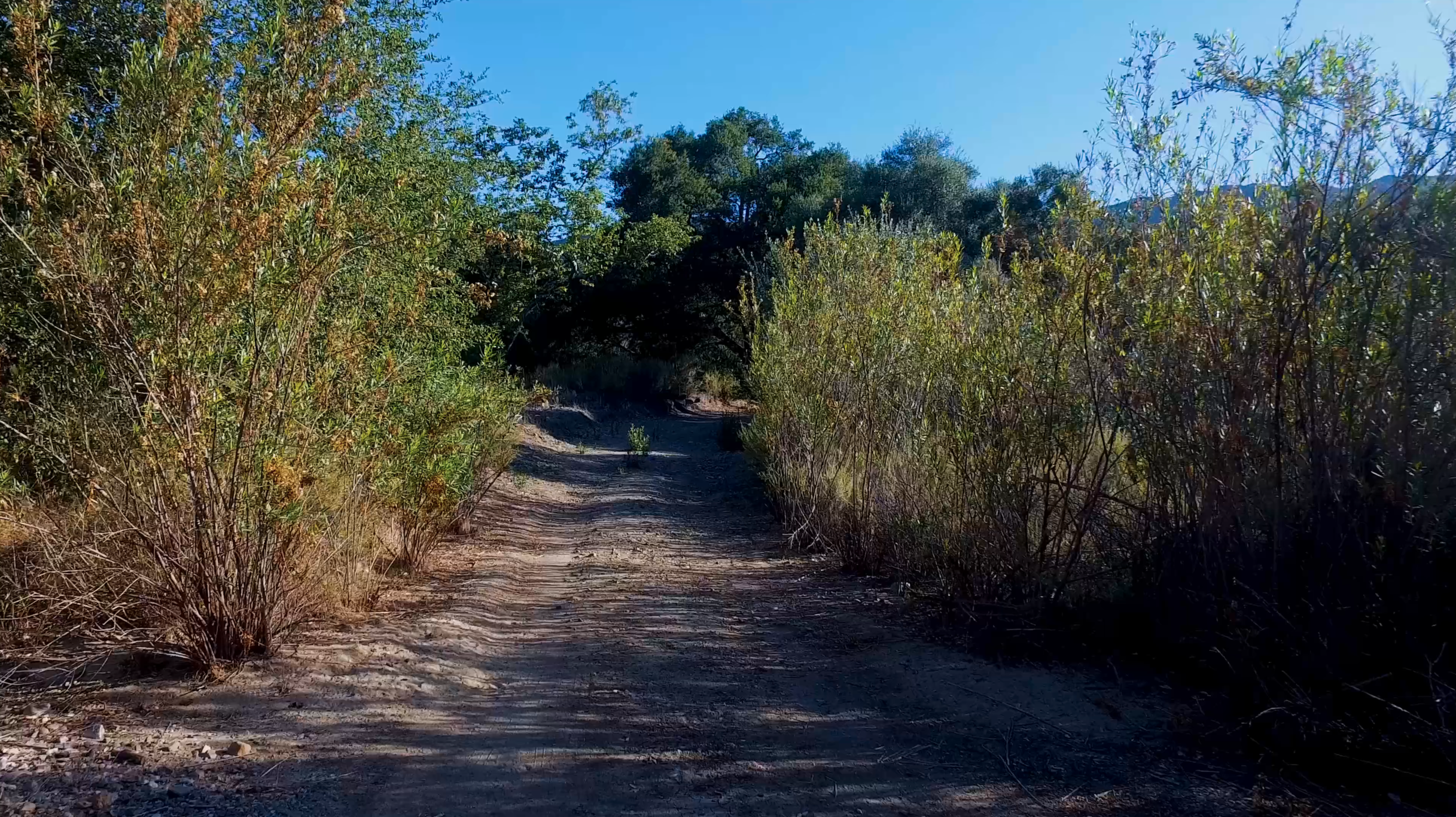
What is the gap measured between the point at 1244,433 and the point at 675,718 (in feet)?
10.5

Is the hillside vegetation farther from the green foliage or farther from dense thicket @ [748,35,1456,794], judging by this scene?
the green foliage

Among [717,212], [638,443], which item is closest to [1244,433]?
[638,443]

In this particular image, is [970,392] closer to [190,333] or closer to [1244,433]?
[1244,433]

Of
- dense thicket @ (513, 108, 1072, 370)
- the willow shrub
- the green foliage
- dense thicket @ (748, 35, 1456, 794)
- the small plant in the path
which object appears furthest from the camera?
→ dense thicket @ (513, 108, 1072, 370)

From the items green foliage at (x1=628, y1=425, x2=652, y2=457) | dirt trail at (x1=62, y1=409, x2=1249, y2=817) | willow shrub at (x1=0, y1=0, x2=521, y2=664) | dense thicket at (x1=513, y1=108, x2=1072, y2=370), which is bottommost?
dirt trail at (x1=62, y1=409, x2=1249, y2=817)

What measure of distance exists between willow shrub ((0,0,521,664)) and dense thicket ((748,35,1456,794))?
4135 mm

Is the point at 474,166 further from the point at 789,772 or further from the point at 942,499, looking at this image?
the point at 789,772

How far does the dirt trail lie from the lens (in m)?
3.74

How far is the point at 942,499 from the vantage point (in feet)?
20.9

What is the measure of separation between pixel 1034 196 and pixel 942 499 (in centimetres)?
1620

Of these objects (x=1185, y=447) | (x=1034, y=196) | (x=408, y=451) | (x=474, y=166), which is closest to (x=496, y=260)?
(x=474, y=166)

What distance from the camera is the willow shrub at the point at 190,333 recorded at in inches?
173

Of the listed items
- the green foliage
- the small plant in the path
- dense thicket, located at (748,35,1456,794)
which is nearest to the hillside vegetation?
dense thicket, located at (748,35,1456,794)

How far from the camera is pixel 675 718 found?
464cm
